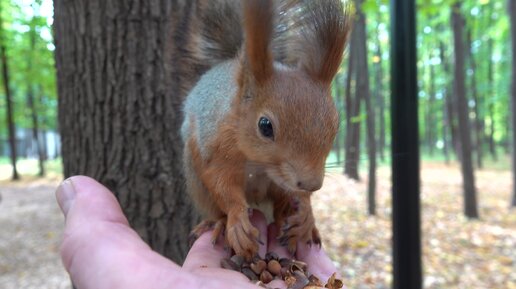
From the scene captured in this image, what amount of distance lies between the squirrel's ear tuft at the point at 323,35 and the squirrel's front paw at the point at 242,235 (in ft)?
1.70

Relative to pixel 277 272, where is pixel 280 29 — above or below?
above

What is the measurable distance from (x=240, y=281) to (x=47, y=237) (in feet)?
23.3

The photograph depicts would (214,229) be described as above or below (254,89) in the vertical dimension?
below

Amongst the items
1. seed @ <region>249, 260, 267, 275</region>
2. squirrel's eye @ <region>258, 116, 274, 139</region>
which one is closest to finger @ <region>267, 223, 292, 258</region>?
seed @ <region>249, 260, 267, 275</region>

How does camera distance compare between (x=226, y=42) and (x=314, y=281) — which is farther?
(x=226, y=42)

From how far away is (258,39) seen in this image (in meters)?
1.29

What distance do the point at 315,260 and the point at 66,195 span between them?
2.98ft

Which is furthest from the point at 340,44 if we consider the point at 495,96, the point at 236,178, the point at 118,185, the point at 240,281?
the point at 495,96

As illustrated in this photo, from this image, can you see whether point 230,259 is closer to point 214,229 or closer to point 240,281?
point 214,229

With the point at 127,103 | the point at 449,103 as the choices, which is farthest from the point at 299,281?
the point at 449,103

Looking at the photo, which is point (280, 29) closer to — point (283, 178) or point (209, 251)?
point (283, 178)

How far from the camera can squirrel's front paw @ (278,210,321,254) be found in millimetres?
1639

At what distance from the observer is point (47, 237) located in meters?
7.45

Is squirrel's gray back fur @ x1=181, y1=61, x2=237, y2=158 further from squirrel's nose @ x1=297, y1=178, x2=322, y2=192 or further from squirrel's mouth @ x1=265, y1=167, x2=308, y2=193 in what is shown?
squirrel's nose @ x1=297, y1=178, x2=322, y2=192
